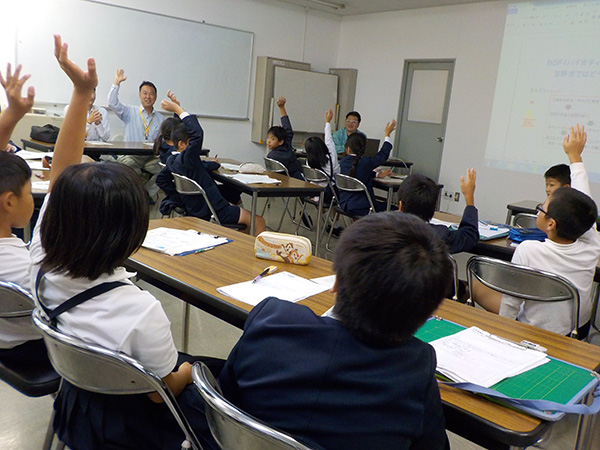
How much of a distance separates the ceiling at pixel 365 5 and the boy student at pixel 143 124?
2.99m

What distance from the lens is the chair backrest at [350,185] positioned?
424cm

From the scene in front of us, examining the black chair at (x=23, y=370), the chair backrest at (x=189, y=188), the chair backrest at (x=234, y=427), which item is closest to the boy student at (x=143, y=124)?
the chair backrest at (x=189, y=188)

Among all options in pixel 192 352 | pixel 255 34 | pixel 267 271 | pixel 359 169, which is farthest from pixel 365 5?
pixel 267 271

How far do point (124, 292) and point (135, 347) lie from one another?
0.39 ft

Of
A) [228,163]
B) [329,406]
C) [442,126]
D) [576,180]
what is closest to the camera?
[329,406]

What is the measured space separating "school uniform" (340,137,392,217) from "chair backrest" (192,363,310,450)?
134 inches

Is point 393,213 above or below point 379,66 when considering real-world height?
below

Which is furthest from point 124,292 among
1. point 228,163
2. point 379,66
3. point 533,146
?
point 379,66

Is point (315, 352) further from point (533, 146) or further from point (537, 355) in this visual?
point (533, 146)

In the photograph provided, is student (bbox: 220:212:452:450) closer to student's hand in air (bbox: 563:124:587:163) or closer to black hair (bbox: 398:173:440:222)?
black hair (bbox: 398:173:440:222)

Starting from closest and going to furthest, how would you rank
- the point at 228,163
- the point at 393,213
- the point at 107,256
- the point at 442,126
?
1. the point at 393,213
2. the point at 107,256
3. the point at 228,163
4. the point at 442,126

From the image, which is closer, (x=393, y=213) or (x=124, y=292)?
(x=393, y=213)

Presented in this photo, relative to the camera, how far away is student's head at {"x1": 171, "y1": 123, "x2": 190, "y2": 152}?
3.69 m

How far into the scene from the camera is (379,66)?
307 inches
